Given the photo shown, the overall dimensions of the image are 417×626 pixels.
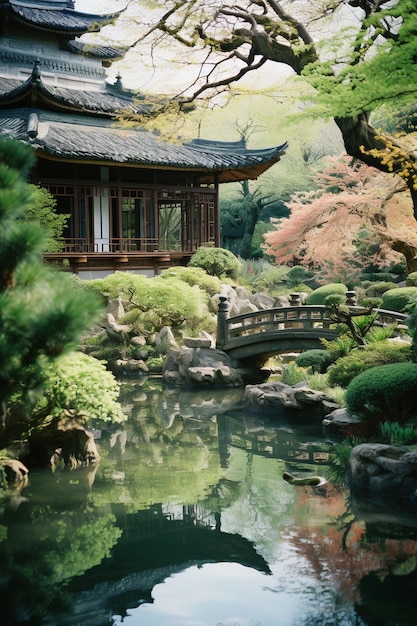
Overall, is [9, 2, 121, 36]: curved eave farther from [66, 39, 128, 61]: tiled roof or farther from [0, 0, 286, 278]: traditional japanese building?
[66, 39, 128, 61]: tiled roof

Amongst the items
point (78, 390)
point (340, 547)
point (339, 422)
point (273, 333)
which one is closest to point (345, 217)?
point (273, 333)

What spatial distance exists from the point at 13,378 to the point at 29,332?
0.53 metres

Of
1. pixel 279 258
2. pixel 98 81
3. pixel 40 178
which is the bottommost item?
pixel 279 258

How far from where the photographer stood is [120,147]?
76.5 ft

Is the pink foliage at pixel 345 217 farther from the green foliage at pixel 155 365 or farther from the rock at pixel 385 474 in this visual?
the rock at pixel 385 474

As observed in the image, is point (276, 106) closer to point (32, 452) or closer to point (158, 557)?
point (32, 452)

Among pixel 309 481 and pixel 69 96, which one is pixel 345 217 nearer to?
pixel 69 96

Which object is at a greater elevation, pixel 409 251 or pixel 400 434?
pixel 409 251

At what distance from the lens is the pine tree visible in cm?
530

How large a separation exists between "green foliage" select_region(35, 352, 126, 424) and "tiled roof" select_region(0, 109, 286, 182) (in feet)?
37.8

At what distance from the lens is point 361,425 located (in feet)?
37.0

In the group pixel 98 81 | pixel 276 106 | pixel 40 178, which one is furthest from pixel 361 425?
pixel 276 106

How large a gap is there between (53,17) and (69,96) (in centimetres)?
344

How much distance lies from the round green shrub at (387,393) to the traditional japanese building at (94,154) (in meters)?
11.6
